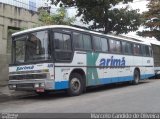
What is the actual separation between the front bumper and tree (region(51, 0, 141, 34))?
611cm

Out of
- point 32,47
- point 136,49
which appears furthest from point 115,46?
point 32,47

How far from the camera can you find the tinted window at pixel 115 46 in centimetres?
1789

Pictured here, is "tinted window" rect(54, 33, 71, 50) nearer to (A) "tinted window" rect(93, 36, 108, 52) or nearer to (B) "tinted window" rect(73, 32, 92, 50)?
(B) "tinted window" rect(73, 32, 92, 50)

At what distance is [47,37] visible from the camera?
1345cm

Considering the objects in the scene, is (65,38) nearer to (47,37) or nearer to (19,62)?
(47,37)

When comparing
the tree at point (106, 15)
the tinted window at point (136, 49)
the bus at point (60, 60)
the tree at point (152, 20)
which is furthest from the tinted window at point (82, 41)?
the tree at point (152, 20)

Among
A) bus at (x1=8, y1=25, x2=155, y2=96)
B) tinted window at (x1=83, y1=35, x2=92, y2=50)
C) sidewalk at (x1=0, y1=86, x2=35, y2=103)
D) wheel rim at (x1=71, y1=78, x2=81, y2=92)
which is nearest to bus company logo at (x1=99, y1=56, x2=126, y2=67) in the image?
bus at (x1=8, y1=25, x2=155, y2=96)

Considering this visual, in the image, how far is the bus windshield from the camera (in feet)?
44.1

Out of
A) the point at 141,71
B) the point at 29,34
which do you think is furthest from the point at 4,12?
the point at 141,71

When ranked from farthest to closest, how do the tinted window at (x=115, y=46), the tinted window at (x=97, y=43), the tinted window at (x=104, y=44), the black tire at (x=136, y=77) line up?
1. the black tire at (x=136, y=77)
2. the tinted window at (x=115, y=46)
3. the tinted window at (x=104, y=44)
4. the tinted window at (x=97, y=43)

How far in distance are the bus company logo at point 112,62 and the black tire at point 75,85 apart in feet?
6.77

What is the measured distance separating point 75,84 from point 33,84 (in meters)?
2.09

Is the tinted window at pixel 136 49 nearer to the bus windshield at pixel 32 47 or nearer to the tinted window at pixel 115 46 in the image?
the tinted window at pixel 115 46

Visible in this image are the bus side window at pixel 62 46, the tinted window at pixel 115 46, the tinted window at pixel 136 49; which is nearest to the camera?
the bus side window at pixel 62 46
